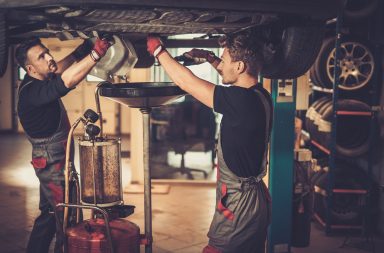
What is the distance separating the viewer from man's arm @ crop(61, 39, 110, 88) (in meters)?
2.49

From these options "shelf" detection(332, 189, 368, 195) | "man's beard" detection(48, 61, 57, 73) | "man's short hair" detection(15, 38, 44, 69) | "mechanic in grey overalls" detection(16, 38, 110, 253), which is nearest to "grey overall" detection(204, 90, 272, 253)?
"mechanic in grey overalls" detection(16, 38, 110, 253)

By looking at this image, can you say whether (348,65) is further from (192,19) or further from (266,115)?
(192,19)

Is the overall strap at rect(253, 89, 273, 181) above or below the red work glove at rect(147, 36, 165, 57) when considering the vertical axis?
below

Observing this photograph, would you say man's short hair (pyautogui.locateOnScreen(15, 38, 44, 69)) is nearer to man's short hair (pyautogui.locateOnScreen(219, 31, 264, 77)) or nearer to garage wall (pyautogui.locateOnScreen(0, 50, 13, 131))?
man's short hair (pyautogui.locateOnScreen(219, 31, 264, 77))

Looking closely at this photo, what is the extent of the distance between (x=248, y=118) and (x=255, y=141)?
147 mm

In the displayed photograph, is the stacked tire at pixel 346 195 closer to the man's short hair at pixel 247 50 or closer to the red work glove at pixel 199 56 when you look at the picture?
the red work glove at pixel 199 56

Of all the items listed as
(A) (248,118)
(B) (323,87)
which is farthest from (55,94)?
(B) (323,87)

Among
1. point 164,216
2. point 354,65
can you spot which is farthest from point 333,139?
point 164,216

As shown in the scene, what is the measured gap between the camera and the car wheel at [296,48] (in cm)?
251

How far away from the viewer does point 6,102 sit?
10.4 metres

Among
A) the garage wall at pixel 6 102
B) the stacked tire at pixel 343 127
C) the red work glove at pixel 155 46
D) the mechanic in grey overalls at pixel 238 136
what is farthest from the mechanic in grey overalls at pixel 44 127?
the garage wall at pixel 6 102

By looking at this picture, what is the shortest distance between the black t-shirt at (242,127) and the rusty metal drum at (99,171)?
636mm

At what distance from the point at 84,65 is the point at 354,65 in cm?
331

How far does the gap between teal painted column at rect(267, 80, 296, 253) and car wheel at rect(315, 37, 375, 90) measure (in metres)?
1.20
